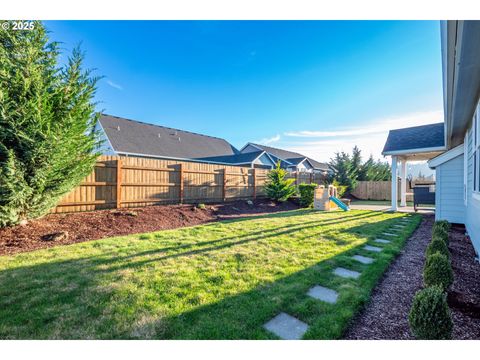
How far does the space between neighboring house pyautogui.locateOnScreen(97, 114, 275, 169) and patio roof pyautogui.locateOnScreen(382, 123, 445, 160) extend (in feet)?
33.5

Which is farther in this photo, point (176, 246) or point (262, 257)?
point (176, 246)

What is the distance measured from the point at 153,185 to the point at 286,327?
6710 mm

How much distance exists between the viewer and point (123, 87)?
10.4 m

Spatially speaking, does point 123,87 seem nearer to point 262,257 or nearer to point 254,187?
point 254,187

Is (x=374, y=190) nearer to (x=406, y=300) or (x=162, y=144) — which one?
(x=406, y=300)

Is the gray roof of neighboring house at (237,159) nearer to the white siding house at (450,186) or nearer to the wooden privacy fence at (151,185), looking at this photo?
the wooden privacy fence at (151,185)

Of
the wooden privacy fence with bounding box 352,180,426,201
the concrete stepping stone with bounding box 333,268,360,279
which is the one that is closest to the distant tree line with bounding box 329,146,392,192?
the wooden privacy fence with bounding box 352,180,426,201

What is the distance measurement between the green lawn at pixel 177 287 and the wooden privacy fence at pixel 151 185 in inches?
95.5

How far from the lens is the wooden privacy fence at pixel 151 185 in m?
5.96

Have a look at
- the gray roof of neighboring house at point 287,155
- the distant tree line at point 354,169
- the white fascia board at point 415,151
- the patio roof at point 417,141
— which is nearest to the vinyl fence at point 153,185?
the white fascia board at point 415,151

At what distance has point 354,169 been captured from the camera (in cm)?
1777
